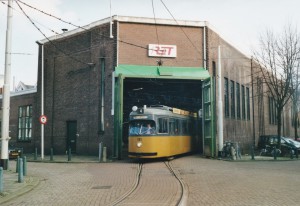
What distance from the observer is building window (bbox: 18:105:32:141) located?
1297 inches

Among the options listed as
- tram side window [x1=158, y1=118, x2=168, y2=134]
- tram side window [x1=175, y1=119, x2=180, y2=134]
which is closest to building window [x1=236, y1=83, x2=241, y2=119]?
tram side window [x1=175, y1=119, x2=180, y2=134]

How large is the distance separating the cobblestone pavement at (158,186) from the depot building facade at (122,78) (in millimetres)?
7283

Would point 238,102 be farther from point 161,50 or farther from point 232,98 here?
point 161,50

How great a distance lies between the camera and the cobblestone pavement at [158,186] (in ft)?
31.4

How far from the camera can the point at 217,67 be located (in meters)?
26.4

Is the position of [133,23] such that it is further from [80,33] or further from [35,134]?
[35,134]

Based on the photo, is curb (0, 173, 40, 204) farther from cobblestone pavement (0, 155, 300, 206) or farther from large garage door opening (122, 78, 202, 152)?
large garage door opening (122, 78, 202, 152)

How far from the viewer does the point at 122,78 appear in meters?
22.7


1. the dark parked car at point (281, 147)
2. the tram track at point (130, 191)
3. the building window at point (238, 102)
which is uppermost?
the building window at point (238, 102)

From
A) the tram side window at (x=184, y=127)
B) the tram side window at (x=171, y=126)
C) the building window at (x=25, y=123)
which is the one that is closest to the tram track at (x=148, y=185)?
the tram side window at (x=171, y=126)

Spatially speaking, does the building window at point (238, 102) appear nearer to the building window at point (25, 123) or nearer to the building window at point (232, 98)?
the building window at point (232, 98)

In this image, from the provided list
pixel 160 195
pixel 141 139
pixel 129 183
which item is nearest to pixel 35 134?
pixel 141 139

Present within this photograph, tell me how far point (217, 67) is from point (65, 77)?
11.5m

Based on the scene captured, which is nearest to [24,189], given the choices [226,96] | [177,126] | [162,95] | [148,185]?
[148,185]
